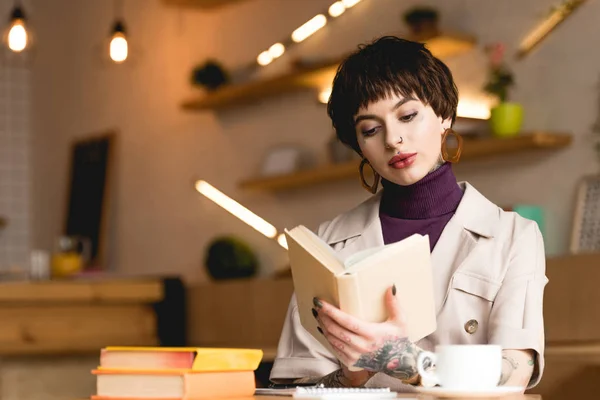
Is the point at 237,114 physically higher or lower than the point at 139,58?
lower

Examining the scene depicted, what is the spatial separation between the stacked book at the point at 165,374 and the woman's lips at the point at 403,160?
53cm

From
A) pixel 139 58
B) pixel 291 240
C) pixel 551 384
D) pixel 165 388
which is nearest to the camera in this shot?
pixel 165 388

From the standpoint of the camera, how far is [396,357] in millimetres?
1406

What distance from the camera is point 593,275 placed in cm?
306

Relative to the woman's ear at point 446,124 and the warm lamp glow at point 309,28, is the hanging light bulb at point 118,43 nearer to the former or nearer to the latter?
the warm lamp glow at point 309,28

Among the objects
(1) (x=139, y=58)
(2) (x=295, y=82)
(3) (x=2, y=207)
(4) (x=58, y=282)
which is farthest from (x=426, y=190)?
(3) (x=2, y=207)

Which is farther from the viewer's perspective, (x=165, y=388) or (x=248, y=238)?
(x=248, y=238)

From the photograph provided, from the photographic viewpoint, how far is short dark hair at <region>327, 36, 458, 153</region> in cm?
175

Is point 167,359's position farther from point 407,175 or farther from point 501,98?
point 501,98

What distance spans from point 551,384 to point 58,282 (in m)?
2.40

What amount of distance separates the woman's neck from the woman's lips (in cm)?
7

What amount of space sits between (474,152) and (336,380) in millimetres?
2110

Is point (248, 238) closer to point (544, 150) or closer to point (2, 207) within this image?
point (544, 150)

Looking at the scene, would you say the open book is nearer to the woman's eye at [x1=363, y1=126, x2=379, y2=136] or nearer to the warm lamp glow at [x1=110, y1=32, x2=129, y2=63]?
the woman's eye at [x1=363, y1=126, x2=379, y2=136]
